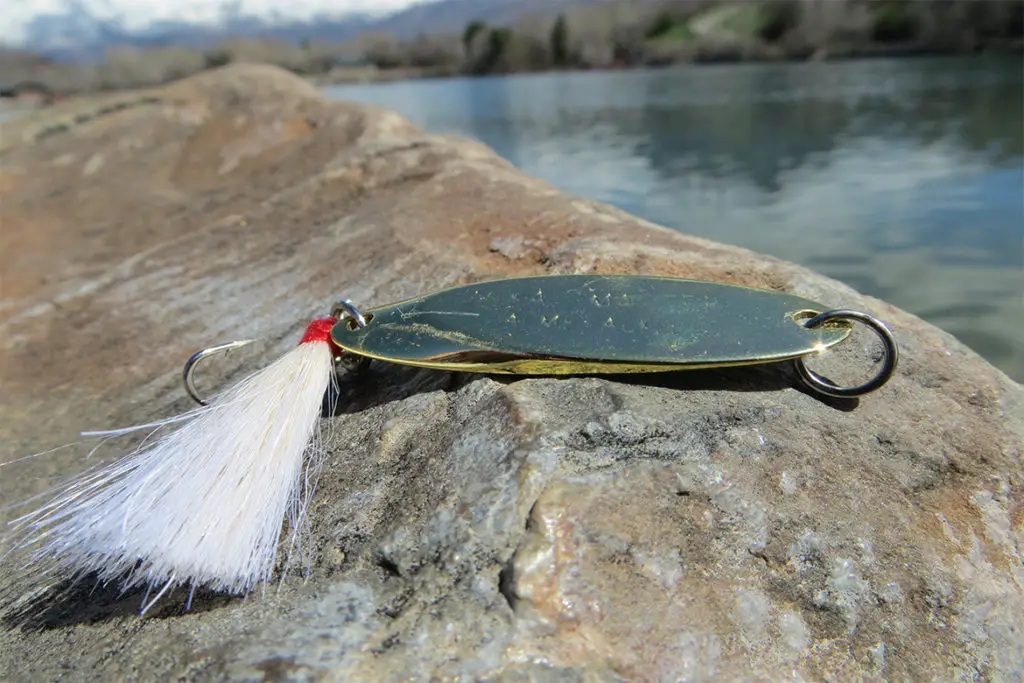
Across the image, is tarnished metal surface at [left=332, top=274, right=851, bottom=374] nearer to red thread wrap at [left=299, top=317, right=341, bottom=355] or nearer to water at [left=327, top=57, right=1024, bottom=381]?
red thread wrap at [left=299, top=317, right=341, bottom=355]

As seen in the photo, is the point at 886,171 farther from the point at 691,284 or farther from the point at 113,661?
the point at 113,661

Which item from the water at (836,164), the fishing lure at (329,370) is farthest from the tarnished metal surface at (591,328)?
the water at (836,164)

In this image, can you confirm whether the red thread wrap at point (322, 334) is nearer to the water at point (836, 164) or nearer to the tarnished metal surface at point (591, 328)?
the tarnished metal surface at point (591, 328)

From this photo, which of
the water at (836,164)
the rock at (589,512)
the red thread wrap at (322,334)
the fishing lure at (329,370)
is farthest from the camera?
the water at (836,164)

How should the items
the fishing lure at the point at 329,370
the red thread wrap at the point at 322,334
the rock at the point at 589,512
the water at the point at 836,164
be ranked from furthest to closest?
1. the water at the point at 836,164
2. the red thread wrap at the point at 322,334
3. the fishing lure at the point at 329,370
4. the rock at the point at 589,512

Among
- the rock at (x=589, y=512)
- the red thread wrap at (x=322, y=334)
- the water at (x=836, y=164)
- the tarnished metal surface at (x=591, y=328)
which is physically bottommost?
the water at (x=836, y=164)

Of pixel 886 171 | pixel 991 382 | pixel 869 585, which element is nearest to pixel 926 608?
pixel 869 585

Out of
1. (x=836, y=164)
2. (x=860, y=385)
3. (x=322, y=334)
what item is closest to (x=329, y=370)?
(x=322, y=334)
